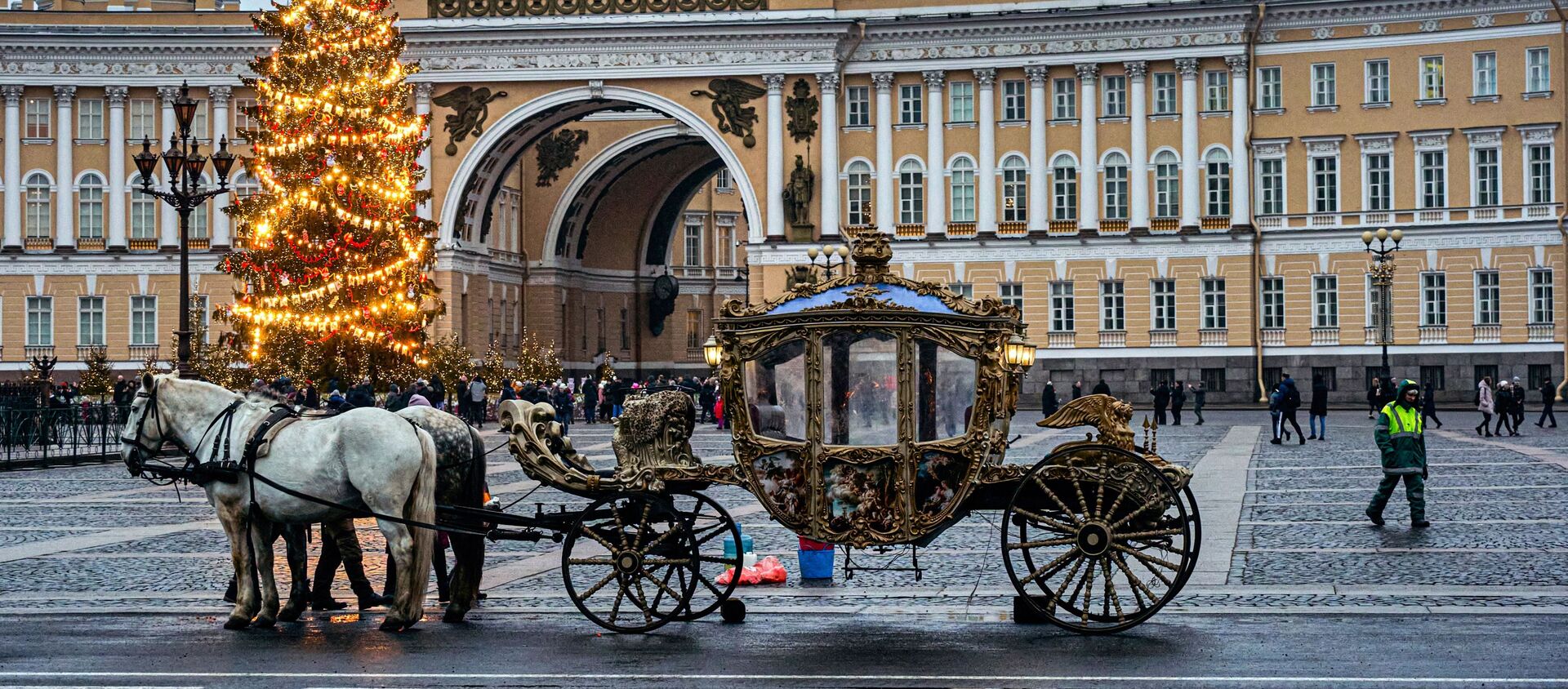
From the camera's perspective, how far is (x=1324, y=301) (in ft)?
190

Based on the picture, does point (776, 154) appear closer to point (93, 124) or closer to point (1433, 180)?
point (1433, 180)

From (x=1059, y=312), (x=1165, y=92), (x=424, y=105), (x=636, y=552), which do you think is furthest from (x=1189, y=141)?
(x=636, y=552)

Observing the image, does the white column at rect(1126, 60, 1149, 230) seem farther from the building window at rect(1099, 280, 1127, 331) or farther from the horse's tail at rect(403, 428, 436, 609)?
the horse's tail at rect(403, 428, 436, 609)

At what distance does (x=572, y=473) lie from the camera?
12.9 metres

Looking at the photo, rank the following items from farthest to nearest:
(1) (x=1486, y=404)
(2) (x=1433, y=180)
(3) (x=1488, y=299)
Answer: (2) (x=1433, y=180) < (3) (x=1488, y=299) < (1) (x=1486, y=404)

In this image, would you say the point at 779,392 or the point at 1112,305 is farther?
the point at 1112,305

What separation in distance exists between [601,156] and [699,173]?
285 inches

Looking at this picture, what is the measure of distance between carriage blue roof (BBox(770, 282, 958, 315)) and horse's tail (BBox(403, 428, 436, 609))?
8.15 feet

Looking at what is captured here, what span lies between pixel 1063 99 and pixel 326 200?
94.1ft

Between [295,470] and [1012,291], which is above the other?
[1012,291]

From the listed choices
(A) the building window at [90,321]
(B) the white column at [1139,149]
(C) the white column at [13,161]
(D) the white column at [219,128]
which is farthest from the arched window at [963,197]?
(C) the white column at [13,161]

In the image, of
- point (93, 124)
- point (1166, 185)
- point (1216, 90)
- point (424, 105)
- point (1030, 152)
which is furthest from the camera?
point (93, 124)

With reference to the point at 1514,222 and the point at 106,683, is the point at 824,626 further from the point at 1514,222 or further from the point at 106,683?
the point at 1514,222

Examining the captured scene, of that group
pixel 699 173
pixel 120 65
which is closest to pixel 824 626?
pixel 120 65
